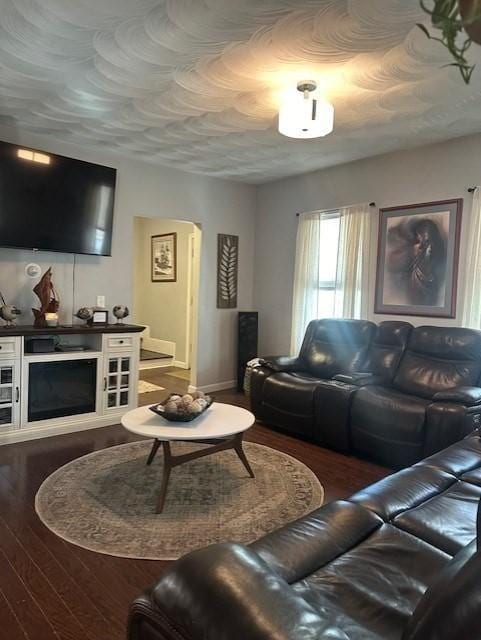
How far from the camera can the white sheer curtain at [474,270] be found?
3678mm

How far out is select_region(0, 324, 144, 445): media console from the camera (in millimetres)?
3549

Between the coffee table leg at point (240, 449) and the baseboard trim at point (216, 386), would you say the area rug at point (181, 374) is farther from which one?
the coffee table leg at point (240, 449)

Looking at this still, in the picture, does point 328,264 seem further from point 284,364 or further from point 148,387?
point 148,387

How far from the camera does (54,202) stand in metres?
3.86

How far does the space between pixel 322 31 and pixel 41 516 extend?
2.98m

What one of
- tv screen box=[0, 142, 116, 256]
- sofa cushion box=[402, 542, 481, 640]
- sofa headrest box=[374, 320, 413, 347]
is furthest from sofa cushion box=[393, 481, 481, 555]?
tv screen box=[0, 142, 116, 256]

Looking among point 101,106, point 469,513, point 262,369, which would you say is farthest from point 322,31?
point 262,369

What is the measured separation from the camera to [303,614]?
931 millimetres

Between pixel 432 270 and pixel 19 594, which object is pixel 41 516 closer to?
pixel 19 594

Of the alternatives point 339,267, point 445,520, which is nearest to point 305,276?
point 339,267

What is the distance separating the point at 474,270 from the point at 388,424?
5.10 feet

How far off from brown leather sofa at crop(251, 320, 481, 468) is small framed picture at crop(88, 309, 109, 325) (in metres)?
1.58

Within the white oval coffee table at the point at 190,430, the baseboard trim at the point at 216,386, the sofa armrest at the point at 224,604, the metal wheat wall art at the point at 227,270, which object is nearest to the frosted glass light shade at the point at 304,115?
the white oval coffee table at the point at 190,430

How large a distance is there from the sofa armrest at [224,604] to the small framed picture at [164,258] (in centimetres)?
623
